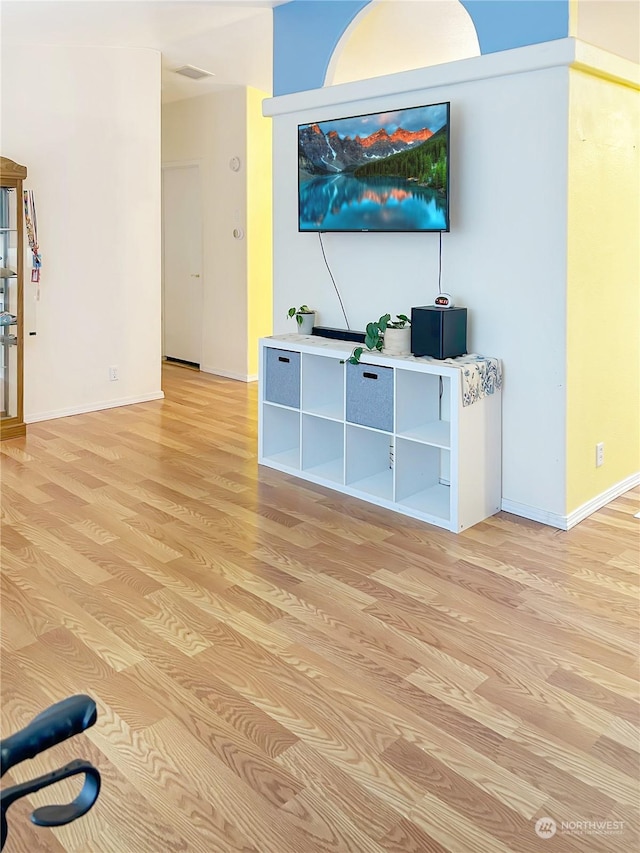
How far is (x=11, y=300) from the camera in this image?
4953 mm

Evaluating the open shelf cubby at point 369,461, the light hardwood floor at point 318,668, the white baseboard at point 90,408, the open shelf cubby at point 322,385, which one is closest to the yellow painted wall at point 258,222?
the white baseboard at point 90,408

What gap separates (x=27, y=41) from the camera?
16.3 ft

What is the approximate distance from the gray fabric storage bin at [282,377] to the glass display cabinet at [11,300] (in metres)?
1.83

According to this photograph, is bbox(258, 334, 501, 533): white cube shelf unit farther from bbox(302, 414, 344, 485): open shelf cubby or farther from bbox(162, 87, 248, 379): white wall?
bbox(162, 87, 248, 379): white wall

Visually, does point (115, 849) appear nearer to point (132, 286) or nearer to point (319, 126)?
point (319, 126)

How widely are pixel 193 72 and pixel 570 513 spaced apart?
4772 mm

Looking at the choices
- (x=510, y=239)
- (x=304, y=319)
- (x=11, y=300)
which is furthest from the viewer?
(x=11, y=300)

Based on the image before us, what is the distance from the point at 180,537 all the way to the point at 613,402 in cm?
217

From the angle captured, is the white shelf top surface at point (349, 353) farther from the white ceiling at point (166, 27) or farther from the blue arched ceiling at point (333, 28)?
the white ceiling at point (166, 27)

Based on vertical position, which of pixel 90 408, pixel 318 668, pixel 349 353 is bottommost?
pixel 318 668

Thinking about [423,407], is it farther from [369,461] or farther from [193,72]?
[193,72]

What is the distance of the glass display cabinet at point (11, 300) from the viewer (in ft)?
15.7

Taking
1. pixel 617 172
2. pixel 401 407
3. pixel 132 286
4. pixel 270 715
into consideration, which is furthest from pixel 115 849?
pixel 132 286

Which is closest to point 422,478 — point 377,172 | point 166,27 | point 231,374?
point 377,172
